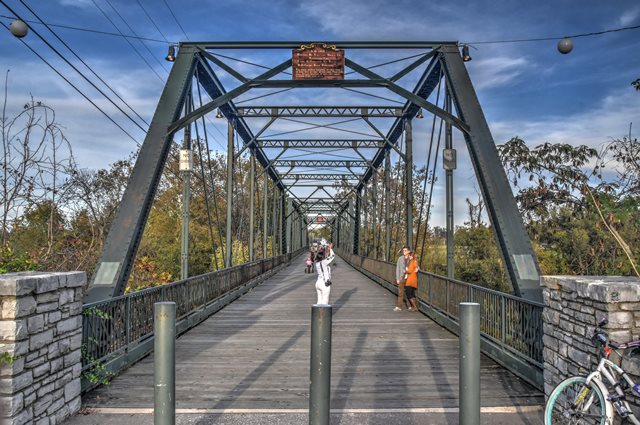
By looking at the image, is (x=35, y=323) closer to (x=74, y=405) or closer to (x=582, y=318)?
(x=74, y=405)

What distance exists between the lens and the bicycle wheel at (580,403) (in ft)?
Answer: 13.9

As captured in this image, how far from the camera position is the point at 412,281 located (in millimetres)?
13492

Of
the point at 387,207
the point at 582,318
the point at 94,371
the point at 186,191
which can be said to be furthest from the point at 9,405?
the point at 387,207

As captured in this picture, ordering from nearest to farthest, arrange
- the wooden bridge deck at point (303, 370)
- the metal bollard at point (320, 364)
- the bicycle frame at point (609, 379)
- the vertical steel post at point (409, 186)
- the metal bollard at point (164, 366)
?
the metal bollard at point (320, 364)
the metal bollard at point (164, 366)
the bicycle frame at point (609, 379)
the wooden bridge deck at point (303, 370)
the vertical steel post at point (409, 186)

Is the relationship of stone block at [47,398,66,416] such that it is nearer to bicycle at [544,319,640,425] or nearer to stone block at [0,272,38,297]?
stone block at [0,272,38,297]

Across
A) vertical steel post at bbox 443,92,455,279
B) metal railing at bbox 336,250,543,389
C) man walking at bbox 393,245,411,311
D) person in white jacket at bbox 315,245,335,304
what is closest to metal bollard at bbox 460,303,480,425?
metal railing at bbox 336,250,543,389

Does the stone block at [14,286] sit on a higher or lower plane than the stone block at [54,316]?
higher

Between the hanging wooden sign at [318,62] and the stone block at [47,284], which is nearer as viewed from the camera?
the stone block at [47,284]

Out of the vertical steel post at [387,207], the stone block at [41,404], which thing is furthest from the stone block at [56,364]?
the vertical steel post at [387,207]

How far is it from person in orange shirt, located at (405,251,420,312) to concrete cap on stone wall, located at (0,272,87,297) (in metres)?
8.88

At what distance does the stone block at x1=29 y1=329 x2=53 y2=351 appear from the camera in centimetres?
468

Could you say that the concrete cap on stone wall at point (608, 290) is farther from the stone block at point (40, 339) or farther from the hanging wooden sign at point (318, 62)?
the hanging wooden sign at point (318, 62)

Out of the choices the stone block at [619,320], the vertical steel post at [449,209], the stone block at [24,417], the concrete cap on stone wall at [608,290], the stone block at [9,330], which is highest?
the vertical steel post at [449,209]

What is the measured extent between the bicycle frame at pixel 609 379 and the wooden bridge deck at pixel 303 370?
1.76 metres
